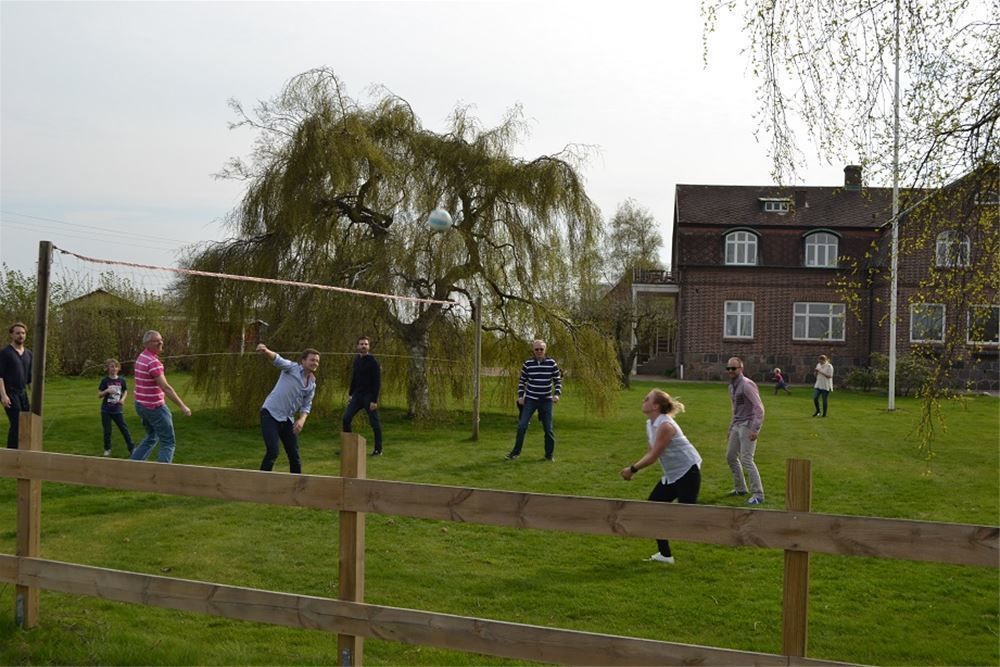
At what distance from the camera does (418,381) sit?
21.2 m

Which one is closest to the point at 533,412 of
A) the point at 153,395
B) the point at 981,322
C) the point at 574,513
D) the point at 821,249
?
the point at 153,395

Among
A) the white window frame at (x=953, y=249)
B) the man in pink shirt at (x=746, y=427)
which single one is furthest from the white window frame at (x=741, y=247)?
the white window frame at (x=953, y=249)

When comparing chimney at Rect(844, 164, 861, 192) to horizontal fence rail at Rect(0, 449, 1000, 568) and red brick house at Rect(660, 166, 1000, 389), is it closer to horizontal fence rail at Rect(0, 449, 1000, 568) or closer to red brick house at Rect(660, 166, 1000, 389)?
horizontal fence rail at Rect(0, 449, 1000, 568)

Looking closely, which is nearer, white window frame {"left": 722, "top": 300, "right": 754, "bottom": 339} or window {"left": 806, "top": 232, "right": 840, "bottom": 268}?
window {"left": 806, "top": 232, "right": 840, "bottom": 268}

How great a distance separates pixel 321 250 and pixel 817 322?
3006cm

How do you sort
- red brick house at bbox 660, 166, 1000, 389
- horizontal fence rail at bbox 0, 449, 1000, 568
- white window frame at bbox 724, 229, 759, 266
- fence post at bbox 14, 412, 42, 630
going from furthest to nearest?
white window frame at bbox 724, 229, 759, 266 → red brick house at bbox 660, 166, 1000, 389 → fence post at bbox 14, 412, 42, 630 → horizontal fence rail at bbox 0, 449, 1000, 568

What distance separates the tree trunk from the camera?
21.0 meters

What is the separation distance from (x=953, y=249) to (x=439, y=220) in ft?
47.1

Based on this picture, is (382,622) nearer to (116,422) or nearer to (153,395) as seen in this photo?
(153,395)

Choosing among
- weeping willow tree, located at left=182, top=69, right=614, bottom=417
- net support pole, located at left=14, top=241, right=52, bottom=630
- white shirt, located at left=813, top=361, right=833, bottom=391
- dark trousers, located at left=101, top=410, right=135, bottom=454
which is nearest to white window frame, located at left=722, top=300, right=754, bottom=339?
white shirt, located at left=813, top=361, right=833, bottom=391

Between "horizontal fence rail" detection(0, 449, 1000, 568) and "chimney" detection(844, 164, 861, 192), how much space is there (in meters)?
3.93

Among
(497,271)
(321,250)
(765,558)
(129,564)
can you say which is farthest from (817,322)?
(129,564)

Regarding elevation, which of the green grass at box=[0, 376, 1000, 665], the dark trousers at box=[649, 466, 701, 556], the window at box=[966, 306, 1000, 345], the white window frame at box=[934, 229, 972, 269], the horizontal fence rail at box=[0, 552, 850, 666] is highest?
the white window frame at box=[934, 229, 972, 269]

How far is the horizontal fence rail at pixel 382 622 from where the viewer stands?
4.40 m
